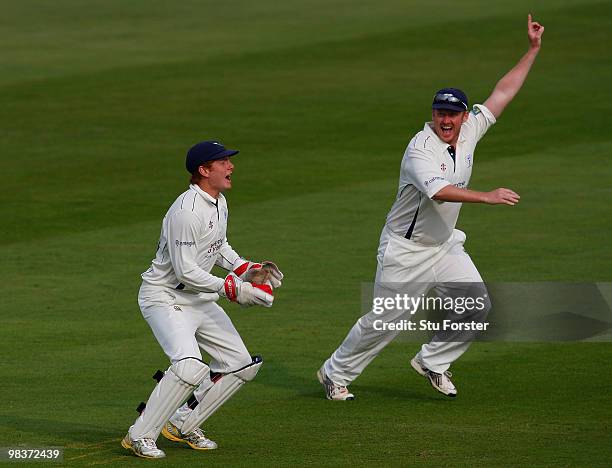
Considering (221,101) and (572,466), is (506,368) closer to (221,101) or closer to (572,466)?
(572,466)

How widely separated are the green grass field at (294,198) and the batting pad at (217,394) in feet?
0.73

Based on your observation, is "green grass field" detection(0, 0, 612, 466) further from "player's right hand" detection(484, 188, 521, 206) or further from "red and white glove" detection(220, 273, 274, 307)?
"player's right hand" detection(484, 188, 521, 206)

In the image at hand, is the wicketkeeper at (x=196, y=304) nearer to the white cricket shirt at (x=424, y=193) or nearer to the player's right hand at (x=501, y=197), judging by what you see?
the player's right hand at (x=501, y=197)

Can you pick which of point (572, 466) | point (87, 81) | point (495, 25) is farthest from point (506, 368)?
point (495, 25)

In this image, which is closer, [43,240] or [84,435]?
[84,435]

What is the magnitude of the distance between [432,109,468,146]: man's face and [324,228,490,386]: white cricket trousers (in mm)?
775

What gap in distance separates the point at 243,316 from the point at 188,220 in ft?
14.6

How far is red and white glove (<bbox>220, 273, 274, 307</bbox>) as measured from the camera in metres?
8.44

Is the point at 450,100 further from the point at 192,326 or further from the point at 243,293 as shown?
the point at 192,326

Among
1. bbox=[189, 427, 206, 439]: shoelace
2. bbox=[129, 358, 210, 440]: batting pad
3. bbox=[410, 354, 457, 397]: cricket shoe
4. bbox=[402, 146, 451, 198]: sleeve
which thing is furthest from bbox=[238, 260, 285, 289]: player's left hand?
bbox=[410, 354, 457, 397]: cricket shoe

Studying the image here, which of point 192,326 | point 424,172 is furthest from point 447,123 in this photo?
point 192,326

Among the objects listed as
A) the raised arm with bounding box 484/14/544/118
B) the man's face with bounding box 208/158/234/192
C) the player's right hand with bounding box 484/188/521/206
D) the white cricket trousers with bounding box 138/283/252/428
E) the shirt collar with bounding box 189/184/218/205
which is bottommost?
the white cricket trousers with bounding box 138/283/252/428

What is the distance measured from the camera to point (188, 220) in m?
8.48

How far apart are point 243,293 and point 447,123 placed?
236 cm
